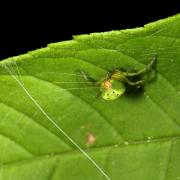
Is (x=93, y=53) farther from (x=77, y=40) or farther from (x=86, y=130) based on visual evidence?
(x=86, y=130)

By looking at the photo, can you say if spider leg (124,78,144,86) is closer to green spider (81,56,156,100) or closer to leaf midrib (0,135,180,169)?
green spider (81,56,156,100)

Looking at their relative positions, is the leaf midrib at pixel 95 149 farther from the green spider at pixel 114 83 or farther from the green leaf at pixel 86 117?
the green spider at pixel 114 83

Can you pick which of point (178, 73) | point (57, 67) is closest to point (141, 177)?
point (178, 73)

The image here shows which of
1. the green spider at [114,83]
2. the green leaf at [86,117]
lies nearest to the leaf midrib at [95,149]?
the green leaf at [86,117]

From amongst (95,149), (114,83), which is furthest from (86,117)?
(114,83)

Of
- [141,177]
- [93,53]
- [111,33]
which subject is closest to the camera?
[111,33]
